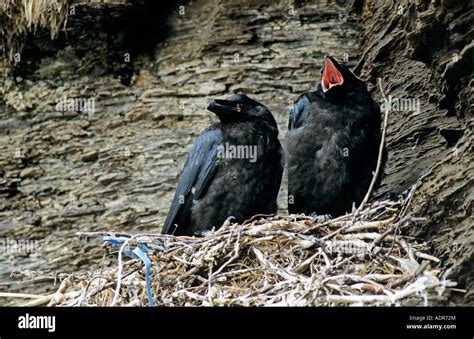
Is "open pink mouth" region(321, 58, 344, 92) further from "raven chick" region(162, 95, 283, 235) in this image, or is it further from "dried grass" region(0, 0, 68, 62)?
"dried grass" region(0, 0, 68, 62)

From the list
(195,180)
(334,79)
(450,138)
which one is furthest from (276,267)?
(334,79)

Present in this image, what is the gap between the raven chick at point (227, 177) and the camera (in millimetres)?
8742

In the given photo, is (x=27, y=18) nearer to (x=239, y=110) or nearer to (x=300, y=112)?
(x=239, y=110)

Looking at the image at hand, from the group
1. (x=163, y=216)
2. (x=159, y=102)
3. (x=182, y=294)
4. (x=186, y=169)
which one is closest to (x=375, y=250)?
(x=182, y=294)

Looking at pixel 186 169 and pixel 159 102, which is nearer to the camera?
pixel 186 169

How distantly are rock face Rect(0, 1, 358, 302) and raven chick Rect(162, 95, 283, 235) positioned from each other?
82cm

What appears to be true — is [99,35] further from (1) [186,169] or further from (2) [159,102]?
(1) [186,169]

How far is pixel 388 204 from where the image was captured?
7.89 meters

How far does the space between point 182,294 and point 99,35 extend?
3.90 metres

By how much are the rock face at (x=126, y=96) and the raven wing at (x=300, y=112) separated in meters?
0.74

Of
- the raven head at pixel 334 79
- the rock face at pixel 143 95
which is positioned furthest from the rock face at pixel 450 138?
the rock face at pixel 143 95

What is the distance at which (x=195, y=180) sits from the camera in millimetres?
8859

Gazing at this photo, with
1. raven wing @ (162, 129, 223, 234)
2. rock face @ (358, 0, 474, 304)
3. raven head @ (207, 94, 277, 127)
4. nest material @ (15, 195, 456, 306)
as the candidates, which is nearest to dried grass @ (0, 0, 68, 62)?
raven head @ (207, 94, 277, 127)

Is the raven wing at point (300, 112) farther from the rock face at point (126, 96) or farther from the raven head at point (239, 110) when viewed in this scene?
the rock face at point (126, 96)
